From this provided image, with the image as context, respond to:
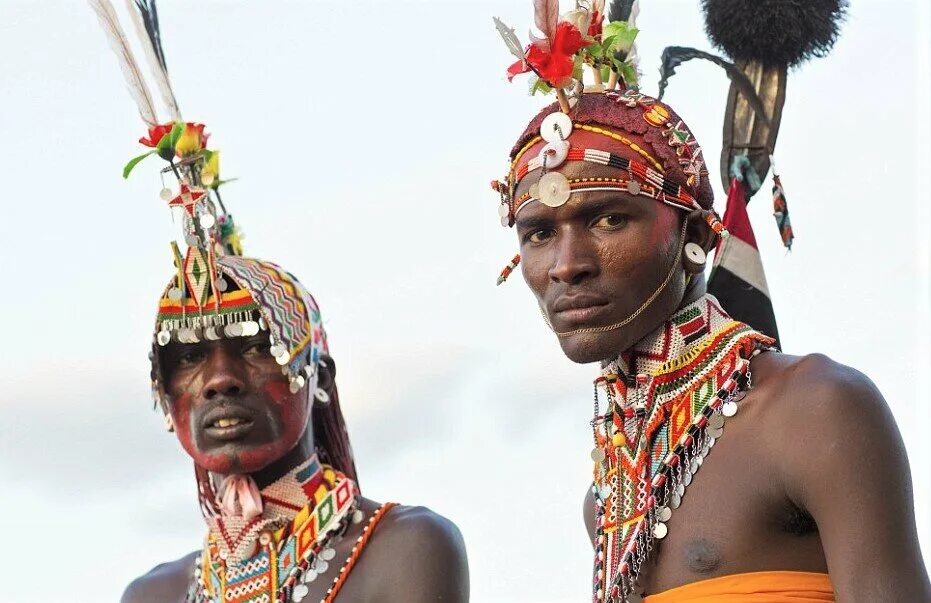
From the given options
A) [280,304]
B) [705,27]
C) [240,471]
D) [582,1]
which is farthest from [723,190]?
[240,471]

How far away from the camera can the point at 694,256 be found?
4.68 metres

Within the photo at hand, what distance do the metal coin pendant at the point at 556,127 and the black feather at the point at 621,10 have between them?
30.6 inches

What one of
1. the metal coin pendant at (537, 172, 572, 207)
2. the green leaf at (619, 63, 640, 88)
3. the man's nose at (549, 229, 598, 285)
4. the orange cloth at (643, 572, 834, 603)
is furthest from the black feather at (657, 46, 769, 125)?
the orange cloth at (643, 572, 834, 603)

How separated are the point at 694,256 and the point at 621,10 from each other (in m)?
1.18

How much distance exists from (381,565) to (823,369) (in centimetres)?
226

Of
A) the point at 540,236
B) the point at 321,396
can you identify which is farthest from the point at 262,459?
the point at 540,236

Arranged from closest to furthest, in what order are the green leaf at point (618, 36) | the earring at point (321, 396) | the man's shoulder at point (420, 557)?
1. the green leaf at point (618, 36)
2. the man's shoulder at point (420, 557)
3. the earring at point (321, 396)

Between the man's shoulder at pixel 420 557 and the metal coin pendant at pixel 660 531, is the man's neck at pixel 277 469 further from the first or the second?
the metal coin pendant at pixel 660 531

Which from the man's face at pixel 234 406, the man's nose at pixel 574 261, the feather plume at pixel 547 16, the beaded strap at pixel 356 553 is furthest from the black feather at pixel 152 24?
the man's nose at pixel 574 261

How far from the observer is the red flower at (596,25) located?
502 cm

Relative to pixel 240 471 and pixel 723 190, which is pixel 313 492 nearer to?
pixel 240 471

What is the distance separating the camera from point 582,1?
5.09 metres

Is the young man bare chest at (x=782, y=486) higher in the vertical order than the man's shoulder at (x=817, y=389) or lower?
lower

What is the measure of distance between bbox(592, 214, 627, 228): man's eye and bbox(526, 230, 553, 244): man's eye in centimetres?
16
